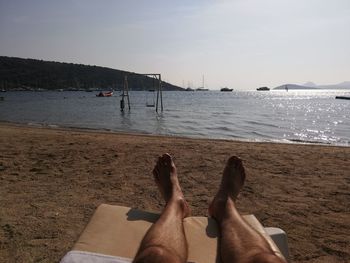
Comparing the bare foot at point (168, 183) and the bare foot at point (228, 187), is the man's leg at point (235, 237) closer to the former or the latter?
the bare foot at point (228, 187)

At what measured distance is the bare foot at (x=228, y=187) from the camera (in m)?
2.43

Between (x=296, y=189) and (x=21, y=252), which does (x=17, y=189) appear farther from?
(x=296, y=189)

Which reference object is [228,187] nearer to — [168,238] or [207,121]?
[168,238]

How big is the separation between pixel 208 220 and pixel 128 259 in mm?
670

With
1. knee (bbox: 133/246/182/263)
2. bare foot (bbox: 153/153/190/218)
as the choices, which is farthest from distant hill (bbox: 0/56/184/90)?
knee (bbox: 133/246/182/263)

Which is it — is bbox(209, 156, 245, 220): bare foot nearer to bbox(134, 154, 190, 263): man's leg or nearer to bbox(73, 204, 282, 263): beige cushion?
bbox(73, 204, 282, 263): beige cushion

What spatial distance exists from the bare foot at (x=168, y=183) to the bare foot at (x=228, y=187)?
0.21m

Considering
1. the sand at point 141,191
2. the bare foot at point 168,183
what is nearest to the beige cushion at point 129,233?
the bare foot at point 168,183

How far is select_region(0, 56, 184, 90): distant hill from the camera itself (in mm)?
101188

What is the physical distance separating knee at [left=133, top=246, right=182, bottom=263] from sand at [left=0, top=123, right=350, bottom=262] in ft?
4.34

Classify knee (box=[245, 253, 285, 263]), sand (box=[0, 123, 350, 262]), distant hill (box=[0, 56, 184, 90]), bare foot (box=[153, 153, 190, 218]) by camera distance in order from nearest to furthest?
knee (box=[245, 253, 285, 263]) < bare foot (box=[153, 153, 190, 218]) < sand (box=[0, 123, 350, 262]) < distant hill (box=[0, 56, 184, 90])

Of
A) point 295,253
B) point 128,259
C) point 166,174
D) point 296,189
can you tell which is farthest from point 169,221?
point 296,189

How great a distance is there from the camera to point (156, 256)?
1.59 metres

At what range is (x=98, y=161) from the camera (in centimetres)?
602
